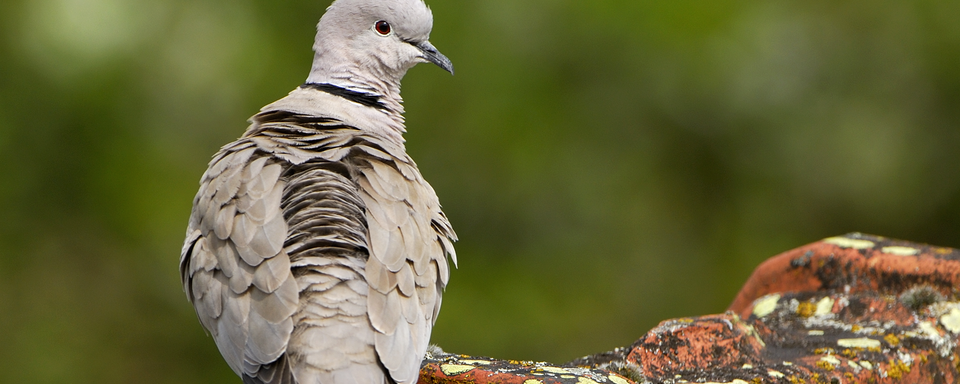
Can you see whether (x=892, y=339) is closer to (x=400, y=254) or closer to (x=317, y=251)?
(x=400, y=254)

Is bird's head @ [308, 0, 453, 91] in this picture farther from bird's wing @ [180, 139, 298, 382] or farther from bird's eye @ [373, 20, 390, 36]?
bird's wing @ [180, 139, 298, 382]

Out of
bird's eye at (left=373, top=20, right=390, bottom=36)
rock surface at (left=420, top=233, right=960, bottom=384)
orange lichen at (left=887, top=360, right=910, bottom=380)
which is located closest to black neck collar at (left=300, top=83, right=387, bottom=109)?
bird's eye at (left=373, top=20, right=390, bottom=36)

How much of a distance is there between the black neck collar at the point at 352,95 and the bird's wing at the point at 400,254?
40 cm

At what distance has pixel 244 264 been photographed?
2.52 metres

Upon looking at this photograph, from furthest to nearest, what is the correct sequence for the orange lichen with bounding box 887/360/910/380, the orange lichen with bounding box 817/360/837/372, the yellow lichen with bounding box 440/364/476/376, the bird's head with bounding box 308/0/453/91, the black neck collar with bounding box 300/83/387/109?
the bird's head with bounding box 308/0/453/91 < the black neck collar with bounding box 300/83/387/109 < the orange lichen with bounding box 887/360/910/380 < the orange lichen with bounding box 817/360/837/372 < the yellow lichen with bounding box 440/364/476/376

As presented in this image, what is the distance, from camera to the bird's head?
137 inches

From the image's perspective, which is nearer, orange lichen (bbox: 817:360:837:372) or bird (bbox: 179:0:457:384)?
bird (bbox: 179:0:457:384)

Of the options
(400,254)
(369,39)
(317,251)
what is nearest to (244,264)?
(317,251)

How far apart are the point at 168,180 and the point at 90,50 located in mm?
1276

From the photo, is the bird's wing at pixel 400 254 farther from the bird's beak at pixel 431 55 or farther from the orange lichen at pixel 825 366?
the orange lichen at pixel 825 366

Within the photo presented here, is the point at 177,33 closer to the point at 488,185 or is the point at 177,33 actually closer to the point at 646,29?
the point at 488,185

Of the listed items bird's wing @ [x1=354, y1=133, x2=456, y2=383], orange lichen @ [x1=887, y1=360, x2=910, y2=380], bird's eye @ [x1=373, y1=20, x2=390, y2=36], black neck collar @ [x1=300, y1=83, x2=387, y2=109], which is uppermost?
bird's eye @ [x1=373, y1=20, x2=390, y2=36]

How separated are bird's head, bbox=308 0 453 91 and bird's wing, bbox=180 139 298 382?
71 cm

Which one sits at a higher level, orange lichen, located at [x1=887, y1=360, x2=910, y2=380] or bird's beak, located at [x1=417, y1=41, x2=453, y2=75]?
bird's beak, located at [x1=417, y1=41, x2=453, y2=75]
